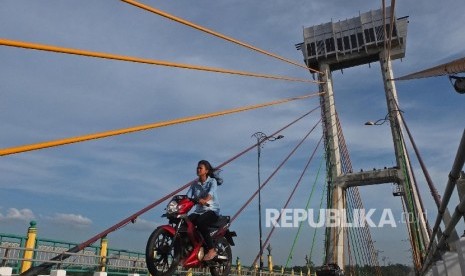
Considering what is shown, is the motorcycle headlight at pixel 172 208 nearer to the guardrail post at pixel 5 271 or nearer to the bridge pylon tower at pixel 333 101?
the guardrail post at pixel 5 271

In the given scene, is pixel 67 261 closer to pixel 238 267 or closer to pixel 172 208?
pixel 172 208

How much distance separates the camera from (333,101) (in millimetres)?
33312

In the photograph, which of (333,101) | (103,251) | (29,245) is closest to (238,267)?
(103,251)

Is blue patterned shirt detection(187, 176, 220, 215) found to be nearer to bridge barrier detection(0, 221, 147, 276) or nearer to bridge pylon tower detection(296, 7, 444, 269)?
bridge barrier detection(0, 221, 147, 276)

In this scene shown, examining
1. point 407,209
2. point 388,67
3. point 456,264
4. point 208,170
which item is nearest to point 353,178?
point 407,209

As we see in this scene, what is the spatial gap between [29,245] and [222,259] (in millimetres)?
4928

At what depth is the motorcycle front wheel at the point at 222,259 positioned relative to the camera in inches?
263

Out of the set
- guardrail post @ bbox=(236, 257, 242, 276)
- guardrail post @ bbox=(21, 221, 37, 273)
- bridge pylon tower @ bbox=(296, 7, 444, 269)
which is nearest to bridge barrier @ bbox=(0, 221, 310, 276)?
guardrail post @ bbox=(21, 221, 37, 273)

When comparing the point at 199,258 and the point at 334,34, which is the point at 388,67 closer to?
the point at 334,34

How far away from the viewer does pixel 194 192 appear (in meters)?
6.22

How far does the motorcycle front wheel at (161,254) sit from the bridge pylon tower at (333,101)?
993 inches

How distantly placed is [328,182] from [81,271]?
26.5 metres

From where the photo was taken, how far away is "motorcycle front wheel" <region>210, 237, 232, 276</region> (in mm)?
6668

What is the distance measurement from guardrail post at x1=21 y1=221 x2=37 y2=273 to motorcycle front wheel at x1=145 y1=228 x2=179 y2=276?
4.30 m
